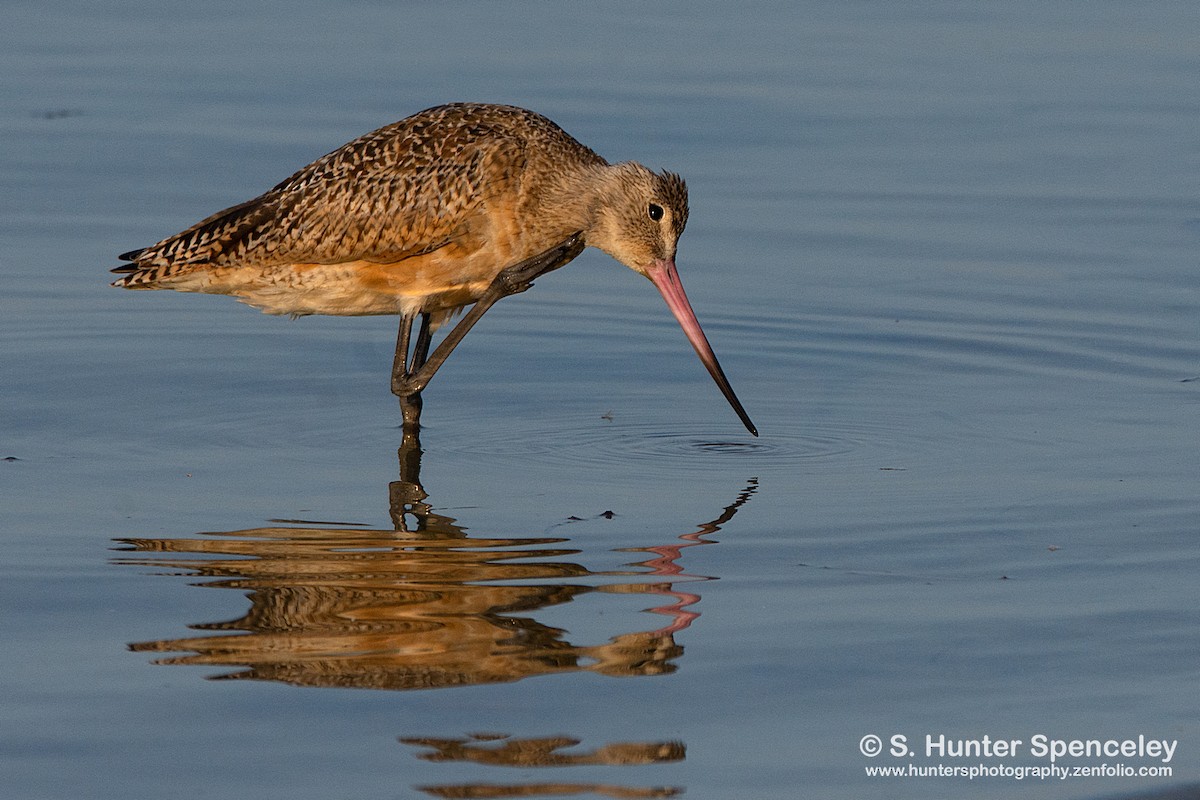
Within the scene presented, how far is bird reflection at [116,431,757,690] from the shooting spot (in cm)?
507

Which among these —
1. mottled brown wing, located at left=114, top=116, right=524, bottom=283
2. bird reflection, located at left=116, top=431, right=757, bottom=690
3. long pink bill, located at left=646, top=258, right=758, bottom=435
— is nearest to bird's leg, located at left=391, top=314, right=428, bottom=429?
mottled brown wing, located at left=114, top=116, right=524, bottom=283

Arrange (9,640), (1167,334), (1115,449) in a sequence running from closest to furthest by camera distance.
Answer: (9,640), (1115,449), (1167,334)

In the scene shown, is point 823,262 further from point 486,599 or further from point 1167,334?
point 486,599

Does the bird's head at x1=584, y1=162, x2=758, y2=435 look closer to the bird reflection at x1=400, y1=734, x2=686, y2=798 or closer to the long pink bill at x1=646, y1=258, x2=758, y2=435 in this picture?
the long pink bill at x1=646, y1=258, x2=758, y2=435

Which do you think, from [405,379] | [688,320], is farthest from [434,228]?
[688,320]

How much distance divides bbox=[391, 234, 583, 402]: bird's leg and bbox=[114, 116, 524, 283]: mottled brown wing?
0.26 metres

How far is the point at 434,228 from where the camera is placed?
7.61 metres

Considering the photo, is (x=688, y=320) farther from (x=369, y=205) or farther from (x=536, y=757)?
(x=536, y=757)

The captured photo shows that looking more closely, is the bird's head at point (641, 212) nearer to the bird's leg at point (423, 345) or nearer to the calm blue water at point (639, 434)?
the calm blue water at point (639, 434)

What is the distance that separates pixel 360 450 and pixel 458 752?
292 cm

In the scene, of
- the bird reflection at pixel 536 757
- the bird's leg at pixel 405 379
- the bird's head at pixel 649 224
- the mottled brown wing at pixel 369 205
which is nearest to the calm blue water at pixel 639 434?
the bird reflection at pixel 536 757

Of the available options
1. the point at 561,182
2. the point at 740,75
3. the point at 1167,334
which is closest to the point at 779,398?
the point at 561,182

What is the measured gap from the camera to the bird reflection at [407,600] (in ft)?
16.6

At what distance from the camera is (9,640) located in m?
5.19
